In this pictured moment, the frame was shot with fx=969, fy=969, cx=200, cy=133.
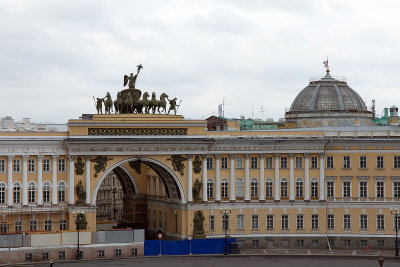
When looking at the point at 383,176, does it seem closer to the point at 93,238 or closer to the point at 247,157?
the point at 247,157

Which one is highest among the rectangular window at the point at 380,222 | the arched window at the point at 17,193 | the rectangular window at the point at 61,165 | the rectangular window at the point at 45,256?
the rectangular window at the point at 61,165

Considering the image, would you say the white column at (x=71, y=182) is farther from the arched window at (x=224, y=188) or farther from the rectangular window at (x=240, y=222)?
the rectangular window at (x=240, y=222)

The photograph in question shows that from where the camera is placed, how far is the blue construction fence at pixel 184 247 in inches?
3757

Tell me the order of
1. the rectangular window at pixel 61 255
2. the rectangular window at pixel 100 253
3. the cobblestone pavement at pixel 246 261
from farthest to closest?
the rectangular window at pixel 100 253 < the rectangular window at pixel 61 255 < the cobblestone pavement at pixel 246 261

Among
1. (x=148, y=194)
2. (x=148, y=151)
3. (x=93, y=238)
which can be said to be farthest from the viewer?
(x=148, y=194)

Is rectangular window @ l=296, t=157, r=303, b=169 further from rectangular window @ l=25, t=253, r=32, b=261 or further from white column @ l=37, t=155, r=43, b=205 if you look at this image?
rectangular window @ l=25, t=253, r=32, b=261

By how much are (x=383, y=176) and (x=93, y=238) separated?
105 feet

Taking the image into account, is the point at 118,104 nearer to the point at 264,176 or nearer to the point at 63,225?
the point at 63,225

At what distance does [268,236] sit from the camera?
10231cm

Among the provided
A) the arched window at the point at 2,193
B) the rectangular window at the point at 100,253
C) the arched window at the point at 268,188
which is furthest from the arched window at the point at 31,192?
the arched window at the point at 268,188

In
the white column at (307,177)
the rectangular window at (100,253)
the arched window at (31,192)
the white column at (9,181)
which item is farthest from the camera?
the white column at (307,177)

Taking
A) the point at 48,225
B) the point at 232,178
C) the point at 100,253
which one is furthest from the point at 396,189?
the point at 48,225

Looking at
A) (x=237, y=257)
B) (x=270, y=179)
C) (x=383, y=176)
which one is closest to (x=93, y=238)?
(x=237, y=257)

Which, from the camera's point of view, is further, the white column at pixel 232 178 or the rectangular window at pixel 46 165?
the white column at pixel 232 178
